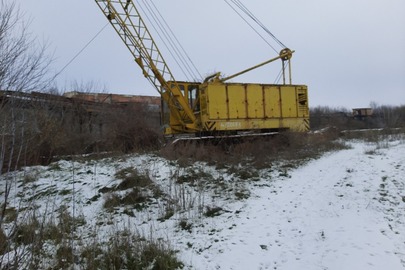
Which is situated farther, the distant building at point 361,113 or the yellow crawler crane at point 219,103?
the distant building at point 361,113

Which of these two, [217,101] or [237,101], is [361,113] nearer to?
[237,101]

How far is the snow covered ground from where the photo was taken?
5258 millimetres

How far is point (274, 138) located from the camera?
15.6 meters

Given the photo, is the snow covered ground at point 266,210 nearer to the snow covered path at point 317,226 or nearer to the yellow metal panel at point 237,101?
the snow covered path at point 317,226

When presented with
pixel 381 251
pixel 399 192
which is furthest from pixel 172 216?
pixel 399 192

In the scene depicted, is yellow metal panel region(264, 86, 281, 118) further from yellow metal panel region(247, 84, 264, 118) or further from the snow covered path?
the snow covered path

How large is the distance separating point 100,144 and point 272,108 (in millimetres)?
8442

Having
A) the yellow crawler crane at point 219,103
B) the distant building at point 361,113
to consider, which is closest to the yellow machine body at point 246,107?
the yellow crawler crane at point 219,103

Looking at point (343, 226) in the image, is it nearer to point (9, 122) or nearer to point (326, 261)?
point (326, 261)

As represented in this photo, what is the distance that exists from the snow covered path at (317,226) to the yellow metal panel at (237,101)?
6.02 meters

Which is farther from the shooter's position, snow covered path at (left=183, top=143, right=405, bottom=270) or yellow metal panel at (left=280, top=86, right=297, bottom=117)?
yellow metal panel at (left=280, top=86, right=297, bottom=117)

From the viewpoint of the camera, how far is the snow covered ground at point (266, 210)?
17.3 feet

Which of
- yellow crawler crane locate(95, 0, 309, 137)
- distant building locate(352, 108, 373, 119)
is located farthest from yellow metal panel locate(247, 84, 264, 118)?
distant building locate(352, 108, 373, 119)

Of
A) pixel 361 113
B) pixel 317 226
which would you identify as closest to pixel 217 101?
pixel 317 226
